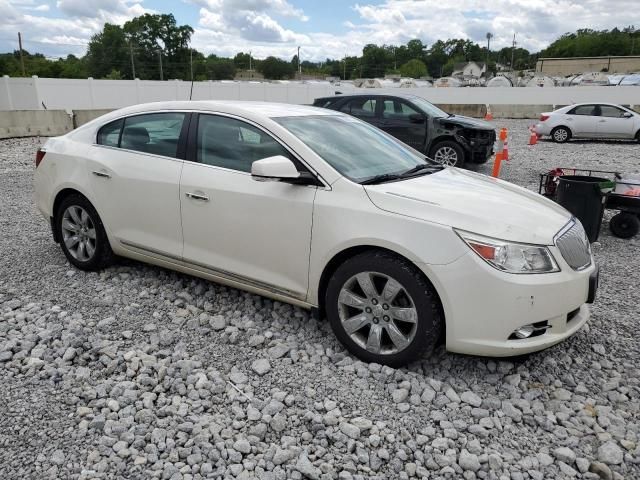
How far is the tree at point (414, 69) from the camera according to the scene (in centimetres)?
11844

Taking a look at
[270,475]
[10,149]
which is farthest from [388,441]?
[10,149]

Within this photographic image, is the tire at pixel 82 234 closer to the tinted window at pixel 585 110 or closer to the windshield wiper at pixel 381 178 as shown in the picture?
the windshield wiper at pixel 381 178

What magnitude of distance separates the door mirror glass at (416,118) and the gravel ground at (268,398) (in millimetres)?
7044

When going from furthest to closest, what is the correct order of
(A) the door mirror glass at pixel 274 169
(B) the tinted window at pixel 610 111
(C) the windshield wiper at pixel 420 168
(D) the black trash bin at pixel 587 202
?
(B) the tinted window at pixel 610 111 < (D) the black trash bin at pixel 587 202 < (C) the windshield wiper at pixel 420 168 < (A) the door mirror glass at pixel 274 169

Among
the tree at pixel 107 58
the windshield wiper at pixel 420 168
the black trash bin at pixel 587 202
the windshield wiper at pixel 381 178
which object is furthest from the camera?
the tree at pixel 107 58

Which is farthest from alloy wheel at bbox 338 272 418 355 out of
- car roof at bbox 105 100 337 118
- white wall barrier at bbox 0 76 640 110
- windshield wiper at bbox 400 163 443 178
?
white wall barrier at bbox 0 76 640 110

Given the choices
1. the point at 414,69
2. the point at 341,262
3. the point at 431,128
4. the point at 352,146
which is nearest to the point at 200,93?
the point at 431,128

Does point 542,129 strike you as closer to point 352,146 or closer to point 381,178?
point 352,146

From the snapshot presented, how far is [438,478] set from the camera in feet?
7.98

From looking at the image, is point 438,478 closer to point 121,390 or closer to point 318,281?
point 318,281

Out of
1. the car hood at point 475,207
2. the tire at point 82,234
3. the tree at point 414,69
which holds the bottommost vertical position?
the tire at point 82,234

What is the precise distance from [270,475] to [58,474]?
987 millimetres

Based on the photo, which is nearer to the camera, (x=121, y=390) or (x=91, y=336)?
(x=121, y=390)

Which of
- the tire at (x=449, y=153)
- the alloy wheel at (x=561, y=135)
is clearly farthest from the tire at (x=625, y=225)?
the alloy wheel at (x=561, y=135)
